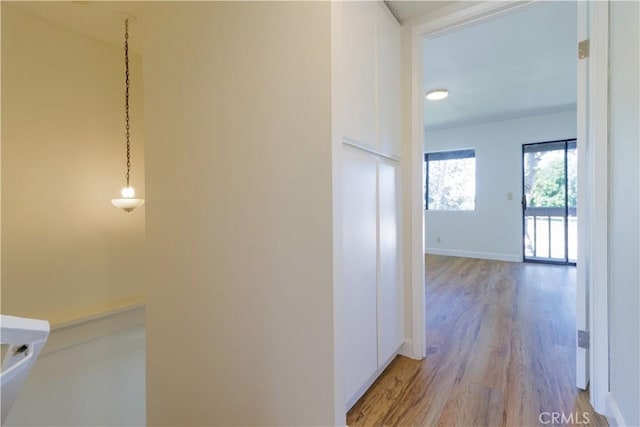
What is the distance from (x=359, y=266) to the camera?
56.2 inches

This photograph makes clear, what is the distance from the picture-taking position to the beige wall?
6.66ft

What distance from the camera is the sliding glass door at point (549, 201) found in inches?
181

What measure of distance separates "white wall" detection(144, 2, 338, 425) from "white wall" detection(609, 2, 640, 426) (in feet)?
3.86

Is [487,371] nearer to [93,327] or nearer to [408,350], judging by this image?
[408,350]

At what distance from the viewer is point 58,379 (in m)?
2.26

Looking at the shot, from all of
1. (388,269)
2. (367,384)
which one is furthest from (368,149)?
(367,384)

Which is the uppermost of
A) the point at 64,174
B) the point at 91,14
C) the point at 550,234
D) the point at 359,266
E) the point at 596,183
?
the point at 91,14

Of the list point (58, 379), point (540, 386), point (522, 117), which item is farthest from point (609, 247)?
point (522, 117)

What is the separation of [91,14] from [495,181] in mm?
5778

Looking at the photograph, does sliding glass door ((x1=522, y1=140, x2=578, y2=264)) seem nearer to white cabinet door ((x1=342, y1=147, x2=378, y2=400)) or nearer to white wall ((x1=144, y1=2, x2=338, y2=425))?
white cabinet door ((x1=342, y1=147, x2=378, y2=400))

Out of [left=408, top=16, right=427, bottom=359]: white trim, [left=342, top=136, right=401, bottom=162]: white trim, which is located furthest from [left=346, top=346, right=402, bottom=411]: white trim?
[left=342, top=136, right=401, bottom=162]: white trim

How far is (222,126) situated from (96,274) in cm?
200

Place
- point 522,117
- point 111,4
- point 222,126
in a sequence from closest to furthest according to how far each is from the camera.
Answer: point 222,126
point 111,4
point 522,117

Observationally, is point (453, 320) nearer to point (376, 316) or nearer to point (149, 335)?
point (376, 316)
